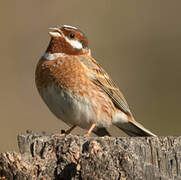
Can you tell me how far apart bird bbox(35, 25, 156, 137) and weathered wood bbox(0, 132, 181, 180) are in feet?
6.52

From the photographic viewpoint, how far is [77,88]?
9.20m

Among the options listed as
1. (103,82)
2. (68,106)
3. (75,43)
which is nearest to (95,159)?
(68,106)

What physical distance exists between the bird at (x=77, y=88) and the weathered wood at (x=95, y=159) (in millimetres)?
1988

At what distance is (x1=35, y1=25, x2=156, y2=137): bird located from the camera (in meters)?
9.20

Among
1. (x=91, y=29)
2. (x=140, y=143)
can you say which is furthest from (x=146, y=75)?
(x=140, y=143)

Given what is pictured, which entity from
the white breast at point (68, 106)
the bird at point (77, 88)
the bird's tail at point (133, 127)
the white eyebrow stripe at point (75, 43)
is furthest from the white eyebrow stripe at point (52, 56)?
the bird's tail at point (133, 127)

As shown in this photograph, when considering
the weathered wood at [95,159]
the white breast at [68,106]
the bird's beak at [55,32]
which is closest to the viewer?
the weathered wood at [95,159]

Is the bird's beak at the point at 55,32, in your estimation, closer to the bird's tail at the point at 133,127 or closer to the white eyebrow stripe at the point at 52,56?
the white eyebrow stripe at the point at 52,56

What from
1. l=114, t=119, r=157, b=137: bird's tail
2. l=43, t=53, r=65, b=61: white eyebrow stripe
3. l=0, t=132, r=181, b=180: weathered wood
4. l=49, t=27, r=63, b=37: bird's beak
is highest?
l=49, t=27, r=63, b=37: bird's beak

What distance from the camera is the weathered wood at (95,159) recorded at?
6594 millimetres

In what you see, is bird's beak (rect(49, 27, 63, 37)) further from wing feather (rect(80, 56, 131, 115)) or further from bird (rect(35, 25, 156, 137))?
wing feather (rect(80, 56, 131, 115))

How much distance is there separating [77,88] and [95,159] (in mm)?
2682

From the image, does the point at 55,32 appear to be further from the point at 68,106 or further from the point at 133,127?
the point at 133,127

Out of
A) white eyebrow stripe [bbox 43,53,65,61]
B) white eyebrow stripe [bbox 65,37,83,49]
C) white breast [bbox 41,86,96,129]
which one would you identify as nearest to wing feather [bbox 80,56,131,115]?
white eyebrow stripe [bbox 65,37,83,49]
